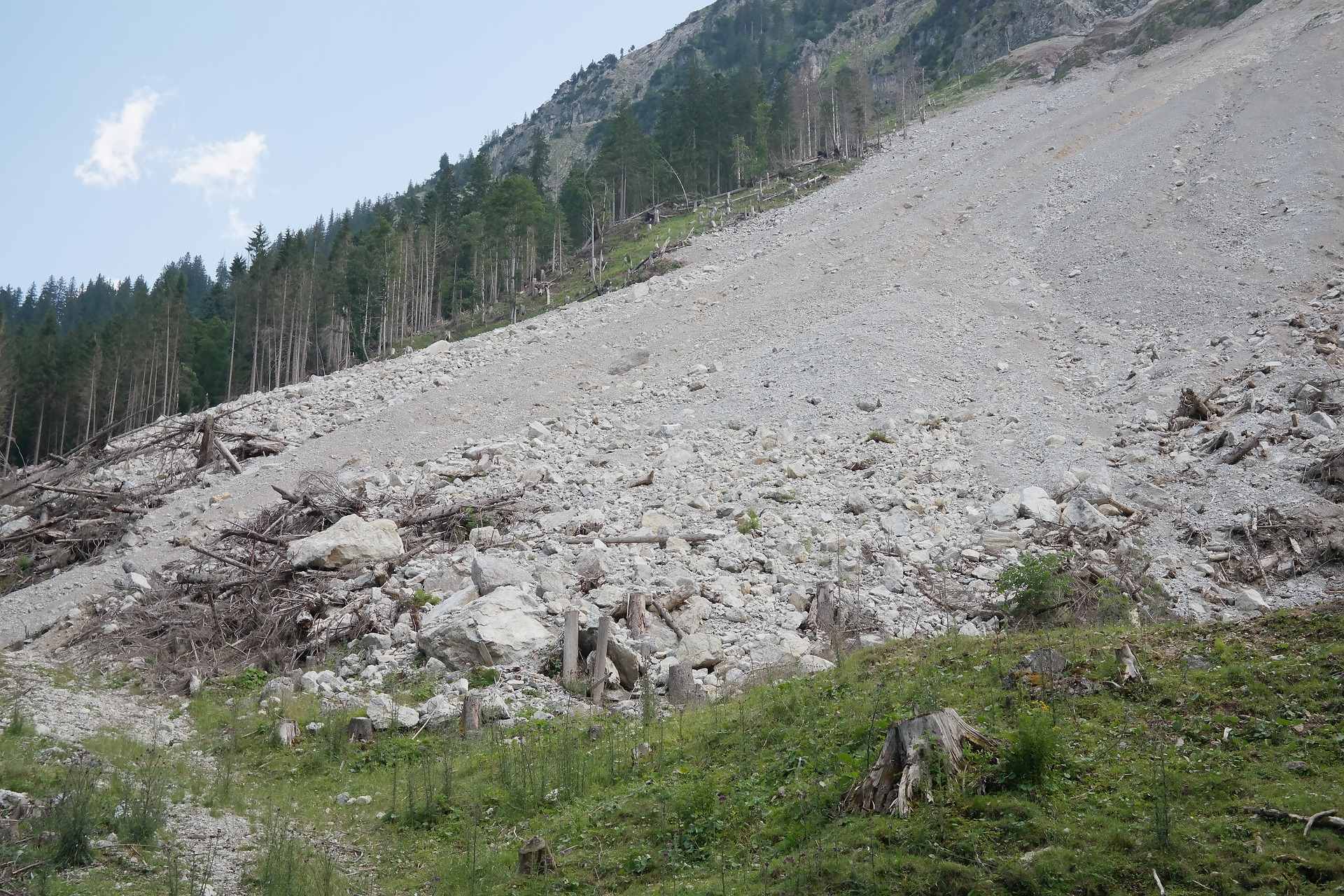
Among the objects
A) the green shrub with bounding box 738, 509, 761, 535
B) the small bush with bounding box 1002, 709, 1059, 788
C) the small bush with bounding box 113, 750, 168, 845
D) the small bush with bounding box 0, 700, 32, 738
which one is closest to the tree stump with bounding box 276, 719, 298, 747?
the small bush with bounding box 113, 750, 168, 845

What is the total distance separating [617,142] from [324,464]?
173 ft

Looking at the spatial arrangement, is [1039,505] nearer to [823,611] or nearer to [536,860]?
[823,611]

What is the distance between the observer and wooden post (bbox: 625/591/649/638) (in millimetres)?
11617

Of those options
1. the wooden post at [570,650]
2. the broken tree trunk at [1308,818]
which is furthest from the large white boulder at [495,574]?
the broken tree trunk at [1308,818]

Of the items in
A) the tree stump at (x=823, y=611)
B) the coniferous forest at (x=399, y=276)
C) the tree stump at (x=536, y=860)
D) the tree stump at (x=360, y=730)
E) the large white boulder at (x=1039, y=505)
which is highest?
the coniferous forest at (x=399, y=276)

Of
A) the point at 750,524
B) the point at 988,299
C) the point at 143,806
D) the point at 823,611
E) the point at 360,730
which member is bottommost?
the point at 143,806

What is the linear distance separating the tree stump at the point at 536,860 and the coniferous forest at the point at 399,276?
150 ft

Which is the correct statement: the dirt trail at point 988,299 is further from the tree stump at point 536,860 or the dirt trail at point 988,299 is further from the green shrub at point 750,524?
the tree stump at point 536,860

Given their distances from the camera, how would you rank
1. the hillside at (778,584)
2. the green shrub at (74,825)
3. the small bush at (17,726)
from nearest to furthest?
the hillside at (778,584), the green shrub at (74,825), the small bush at (17,726)

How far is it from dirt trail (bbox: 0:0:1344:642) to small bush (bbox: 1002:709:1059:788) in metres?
10.0

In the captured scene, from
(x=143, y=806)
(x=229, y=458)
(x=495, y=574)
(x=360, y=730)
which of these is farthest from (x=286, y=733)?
(x=229, y=458)

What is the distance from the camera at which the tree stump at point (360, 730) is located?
Answer: 32.2 ft

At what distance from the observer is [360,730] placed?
9875mm

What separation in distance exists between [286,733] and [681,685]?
181 inches
